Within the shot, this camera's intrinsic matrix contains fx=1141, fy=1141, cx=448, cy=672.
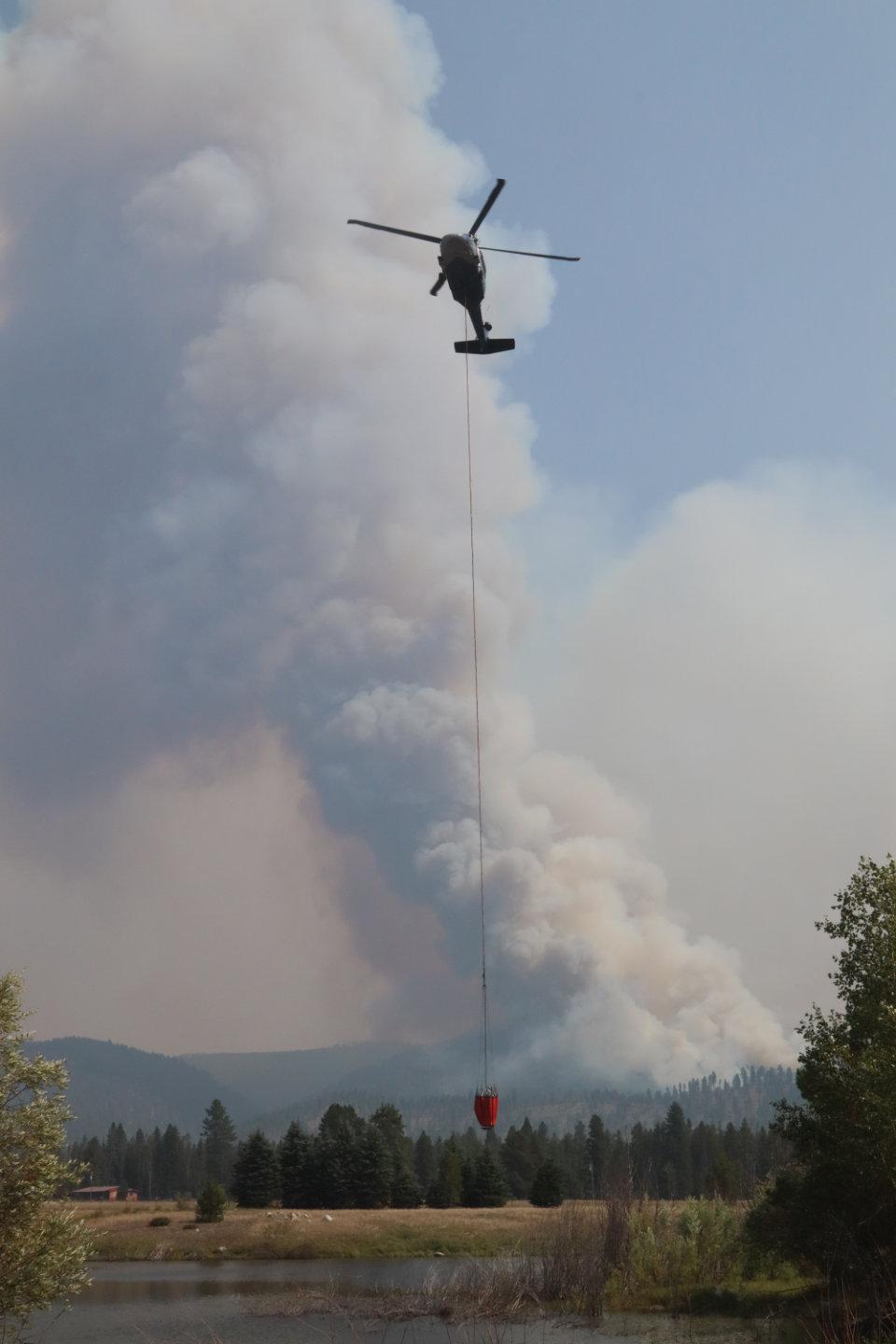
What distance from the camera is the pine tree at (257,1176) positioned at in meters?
113

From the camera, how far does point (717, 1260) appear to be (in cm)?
6338

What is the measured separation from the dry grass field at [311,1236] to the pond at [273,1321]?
6.45 m

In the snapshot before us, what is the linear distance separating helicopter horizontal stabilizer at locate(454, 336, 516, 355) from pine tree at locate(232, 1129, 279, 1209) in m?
91.6

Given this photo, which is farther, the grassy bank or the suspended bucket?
the grassy bank

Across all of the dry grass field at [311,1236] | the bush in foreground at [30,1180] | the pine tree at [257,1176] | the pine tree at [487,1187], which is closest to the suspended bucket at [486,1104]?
the bush in foreground at [30,1180]

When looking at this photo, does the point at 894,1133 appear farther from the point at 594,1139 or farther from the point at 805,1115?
the point at 594,1139

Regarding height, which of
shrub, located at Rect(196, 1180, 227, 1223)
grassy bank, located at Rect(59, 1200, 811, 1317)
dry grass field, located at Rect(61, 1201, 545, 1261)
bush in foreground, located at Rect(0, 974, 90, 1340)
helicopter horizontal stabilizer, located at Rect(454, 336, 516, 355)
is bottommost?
dry grass field, located at Rect(61, 1201, 545, 1261)

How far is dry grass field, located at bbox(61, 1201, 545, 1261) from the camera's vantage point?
9106 centimetres

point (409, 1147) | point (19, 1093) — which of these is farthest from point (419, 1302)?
point (409, 1147)

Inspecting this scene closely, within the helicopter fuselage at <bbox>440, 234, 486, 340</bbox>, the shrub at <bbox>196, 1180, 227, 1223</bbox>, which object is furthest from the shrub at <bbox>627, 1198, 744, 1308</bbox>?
the shrub at <bbox>196, 1180, 227, 1223</bbox>

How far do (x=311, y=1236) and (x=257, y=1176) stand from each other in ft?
71.4

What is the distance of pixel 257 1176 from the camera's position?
114m

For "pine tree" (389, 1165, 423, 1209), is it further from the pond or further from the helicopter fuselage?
the helicopter fuselage

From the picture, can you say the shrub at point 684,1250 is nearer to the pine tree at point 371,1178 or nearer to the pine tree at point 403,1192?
the pine tree at point 371,1178
